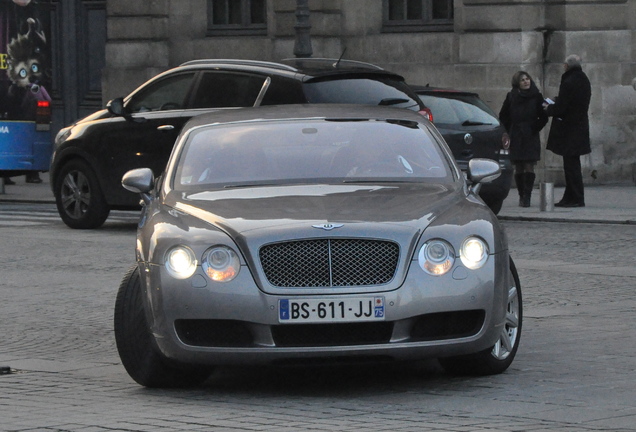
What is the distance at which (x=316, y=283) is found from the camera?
7324 millimetres

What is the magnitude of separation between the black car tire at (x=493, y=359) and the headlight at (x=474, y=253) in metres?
0.48

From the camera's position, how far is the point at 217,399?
745 centimetres

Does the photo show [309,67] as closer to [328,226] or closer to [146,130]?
[146,130]

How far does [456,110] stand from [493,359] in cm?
1073

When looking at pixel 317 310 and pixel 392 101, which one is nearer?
pixel 317 310

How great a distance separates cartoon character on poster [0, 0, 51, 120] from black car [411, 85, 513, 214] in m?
6.52

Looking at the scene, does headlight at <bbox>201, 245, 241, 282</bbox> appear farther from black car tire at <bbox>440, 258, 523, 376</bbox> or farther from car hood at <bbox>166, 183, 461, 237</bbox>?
black car tire at <bbox>440, 258, 523, 376</bbox>

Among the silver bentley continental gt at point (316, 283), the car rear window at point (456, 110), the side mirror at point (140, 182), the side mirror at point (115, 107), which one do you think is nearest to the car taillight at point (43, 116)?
the car rear window at point (456, 110)

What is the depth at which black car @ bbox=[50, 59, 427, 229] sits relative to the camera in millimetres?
15883

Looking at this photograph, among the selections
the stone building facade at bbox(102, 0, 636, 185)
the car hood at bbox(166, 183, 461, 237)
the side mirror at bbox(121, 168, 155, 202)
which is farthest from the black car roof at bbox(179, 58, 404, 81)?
the car hood at bbox(166, 183, 461, 237)

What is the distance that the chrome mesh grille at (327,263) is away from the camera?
7340 mm

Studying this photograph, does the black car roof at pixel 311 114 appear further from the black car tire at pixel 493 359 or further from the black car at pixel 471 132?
the black car at pixel 471 132

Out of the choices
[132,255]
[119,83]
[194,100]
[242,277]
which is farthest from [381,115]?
[119,83]

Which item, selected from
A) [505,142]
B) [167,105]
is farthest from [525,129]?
[167,105]
